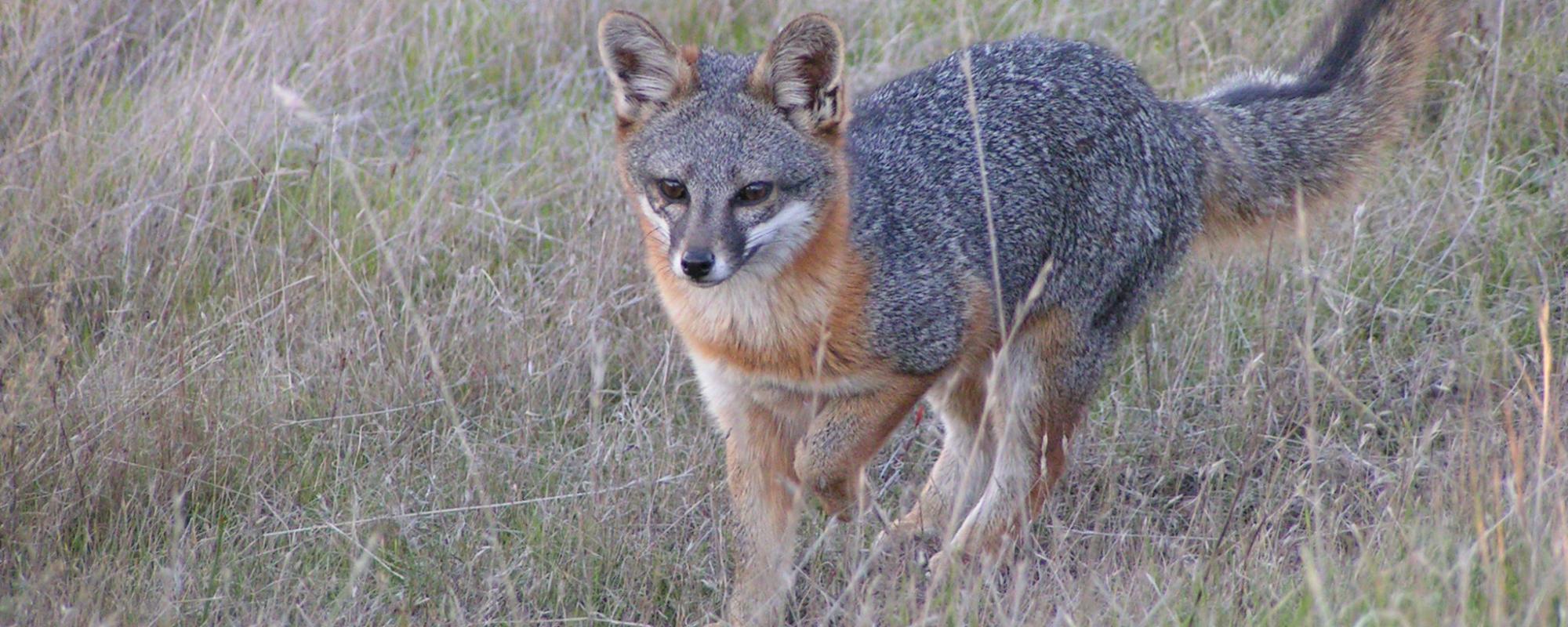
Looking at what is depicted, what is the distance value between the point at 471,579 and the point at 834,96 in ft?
4.95

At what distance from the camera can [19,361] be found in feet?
14.8

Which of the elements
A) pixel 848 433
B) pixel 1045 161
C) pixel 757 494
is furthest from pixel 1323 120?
pixel 757 494

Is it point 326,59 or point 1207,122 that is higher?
point 1207,122

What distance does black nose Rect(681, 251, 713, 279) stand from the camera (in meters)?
3.57

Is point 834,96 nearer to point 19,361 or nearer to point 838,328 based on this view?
point 838,328

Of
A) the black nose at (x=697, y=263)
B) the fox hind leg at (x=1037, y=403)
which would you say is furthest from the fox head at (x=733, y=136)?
the fox hind leg at (x=1037, y=403)

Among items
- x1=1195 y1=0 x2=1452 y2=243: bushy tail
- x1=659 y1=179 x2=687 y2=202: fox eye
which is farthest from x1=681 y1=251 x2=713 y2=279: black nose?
x1=1195 y1=0 x2=1452 y2=243: bushy tail

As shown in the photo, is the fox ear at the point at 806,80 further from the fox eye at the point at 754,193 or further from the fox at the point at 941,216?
the fox eye at the point at 754,193

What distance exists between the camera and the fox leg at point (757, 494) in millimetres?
3957

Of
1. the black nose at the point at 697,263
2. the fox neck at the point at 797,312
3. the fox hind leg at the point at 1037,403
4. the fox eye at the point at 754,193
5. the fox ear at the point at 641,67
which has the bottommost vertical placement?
the fox hind leg at the point at 1037,403

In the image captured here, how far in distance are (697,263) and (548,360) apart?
1.38m

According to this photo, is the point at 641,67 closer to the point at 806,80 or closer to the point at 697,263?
the point at 806,80

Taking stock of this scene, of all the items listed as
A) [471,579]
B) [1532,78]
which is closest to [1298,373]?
[1532,78]

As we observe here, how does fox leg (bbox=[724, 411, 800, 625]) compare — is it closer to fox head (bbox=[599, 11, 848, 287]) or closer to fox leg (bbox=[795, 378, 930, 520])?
fox leg (bbox=[795, 378, 930, 520])
